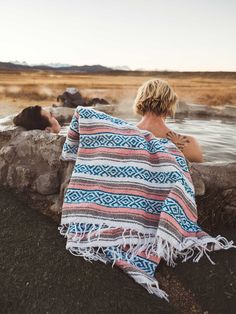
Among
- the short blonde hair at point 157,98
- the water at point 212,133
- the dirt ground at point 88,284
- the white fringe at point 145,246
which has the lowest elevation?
the water at point 212,133

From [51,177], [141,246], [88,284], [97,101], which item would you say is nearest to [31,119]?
[51,177]

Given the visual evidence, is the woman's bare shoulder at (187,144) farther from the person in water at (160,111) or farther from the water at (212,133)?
the water at (212,133)

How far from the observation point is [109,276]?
318cm

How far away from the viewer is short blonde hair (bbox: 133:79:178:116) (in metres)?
4.20

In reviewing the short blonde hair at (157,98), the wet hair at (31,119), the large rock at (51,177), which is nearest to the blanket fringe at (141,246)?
the large rock at (51,177)

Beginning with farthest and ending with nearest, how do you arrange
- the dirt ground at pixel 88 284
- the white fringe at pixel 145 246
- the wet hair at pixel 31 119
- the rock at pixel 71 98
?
the rock at pixel 71 98
the wet hair at pixel 31 119
the white fringe at pixel 145 246
the dirt ground at pixel 88 284

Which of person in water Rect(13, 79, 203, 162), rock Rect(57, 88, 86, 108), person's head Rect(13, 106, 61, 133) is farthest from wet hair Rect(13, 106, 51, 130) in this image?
rock Rect(57, 88, 86, 108)

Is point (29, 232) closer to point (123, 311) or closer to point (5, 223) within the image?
point (5, 223)

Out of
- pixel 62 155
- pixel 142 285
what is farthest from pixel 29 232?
pixel 142 285

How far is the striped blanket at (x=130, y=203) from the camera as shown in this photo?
131 inches

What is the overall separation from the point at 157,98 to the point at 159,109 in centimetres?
11

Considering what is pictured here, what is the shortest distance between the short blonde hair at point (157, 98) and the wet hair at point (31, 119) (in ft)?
4.40

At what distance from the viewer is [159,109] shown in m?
4.26

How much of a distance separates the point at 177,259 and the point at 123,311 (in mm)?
685
